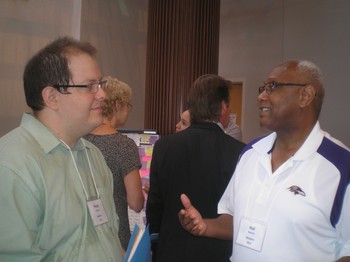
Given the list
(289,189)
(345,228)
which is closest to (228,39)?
(289,189)

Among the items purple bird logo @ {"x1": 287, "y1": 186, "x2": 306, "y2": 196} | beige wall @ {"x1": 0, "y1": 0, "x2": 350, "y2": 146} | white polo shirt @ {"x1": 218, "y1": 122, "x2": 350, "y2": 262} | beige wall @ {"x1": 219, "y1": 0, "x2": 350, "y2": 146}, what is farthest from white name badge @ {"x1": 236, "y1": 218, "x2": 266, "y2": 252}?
beige wall @ {"x1": 219, "y1": 0, "x2": 350, "y2": 146}

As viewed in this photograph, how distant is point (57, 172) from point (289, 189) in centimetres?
83

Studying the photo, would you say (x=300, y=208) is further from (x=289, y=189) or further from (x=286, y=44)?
(x=286, y=44)

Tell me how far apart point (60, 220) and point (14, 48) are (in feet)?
11.7

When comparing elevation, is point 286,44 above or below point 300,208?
above

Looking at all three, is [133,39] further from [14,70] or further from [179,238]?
[179,238]

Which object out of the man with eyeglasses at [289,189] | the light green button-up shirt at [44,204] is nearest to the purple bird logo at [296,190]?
the man with eyeglasses at [289,189]

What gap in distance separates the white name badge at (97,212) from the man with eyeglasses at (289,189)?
37 cm

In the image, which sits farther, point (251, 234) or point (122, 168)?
point (122, 168)

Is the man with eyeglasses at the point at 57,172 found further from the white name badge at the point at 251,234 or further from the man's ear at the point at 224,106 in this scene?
the man's ear at the point at 224,106

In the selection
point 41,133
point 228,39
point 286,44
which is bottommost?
point 41,133

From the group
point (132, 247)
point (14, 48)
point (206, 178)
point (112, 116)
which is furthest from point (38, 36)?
point (132, 247)

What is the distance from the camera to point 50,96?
4.00 ft

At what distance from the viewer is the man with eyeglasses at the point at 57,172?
3.25ft
